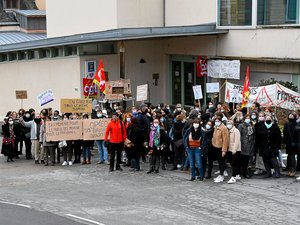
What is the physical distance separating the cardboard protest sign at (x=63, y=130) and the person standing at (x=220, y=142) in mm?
5001

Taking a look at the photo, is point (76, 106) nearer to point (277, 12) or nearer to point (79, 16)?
point (277, 12)

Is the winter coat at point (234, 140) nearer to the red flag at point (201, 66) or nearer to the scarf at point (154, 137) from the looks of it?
the scarf at point (154, 137)

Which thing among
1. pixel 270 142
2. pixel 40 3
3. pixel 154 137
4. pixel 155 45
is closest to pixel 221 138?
pixel 270 142

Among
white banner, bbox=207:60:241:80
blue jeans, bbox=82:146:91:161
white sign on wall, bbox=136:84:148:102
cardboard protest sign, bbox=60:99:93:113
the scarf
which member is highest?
white banner, bbox=207:60:241:80

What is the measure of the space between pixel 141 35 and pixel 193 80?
5.44 m

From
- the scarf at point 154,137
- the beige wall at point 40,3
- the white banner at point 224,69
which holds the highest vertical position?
the beige wall at point 40,3

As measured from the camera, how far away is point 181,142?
17078 millimetres

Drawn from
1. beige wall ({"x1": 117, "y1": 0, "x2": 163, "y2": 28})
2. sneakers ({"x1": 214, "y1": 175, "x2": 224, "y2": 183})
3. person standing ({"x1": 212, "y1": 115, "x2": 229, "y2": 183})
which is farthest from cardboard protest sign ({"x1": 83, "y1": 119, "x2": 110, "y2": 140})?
beige wall ({"x1": 117, "y1": 0, "x2": 163, "y2": 28})

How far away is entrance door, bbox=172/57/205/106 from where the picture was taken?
28750 millimetres

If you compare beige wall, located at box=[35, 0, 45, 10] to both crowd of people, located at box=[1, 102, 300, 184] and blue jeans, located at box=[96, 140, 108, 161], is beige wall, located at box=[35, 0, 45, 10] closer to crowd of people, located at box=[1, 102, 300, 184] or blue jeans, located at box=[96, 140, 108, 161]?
crowd of people, located at box=[1, 102, 300, 184]

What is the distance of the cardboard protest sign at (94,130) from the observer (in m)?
18.9

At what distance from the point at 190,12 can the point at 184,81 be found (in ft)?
11.2

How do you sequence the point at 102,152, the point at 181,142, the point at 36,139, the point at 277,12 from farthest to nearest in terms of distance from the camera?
the point at 277,12, the point at 36,139, the point at 102,152, the point at 181,142

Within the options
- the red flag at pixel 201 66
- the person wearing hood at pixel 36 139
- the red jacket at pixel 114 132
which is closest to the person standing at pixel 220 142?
the red jacket at pixel 114 132
